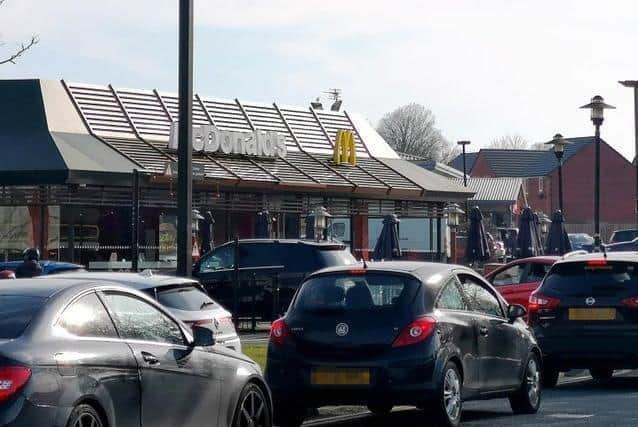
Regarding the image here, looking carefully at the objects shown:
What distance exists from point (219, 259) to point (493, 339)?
14.3 meters

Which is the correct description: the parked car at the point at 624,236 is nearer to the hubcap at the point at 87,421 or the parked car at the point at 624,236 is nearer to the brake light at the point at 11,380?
the hubcap at the point at 87,421

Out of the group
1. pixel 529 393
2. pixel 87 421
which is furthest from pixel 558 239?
pixel 87 421

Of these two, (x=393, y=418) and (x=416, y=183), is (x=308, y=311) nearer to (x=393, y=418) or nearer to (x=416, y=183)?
(x=393, y=418)

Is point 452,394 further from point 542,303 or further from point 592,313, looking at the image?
point 542,303

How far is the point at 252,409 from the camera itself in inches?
442

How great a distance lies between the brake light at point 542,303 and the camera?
58.7ft

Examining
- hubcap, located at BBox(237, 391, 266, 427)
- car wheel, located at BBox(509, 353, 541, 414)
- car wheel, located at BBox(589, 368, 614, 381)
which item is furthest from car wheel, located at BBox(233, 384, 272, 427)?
car wheel, located at BBox(589, 368, 614, 381)

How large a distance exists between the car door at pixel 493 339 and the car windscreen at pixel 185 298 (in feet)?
9.18

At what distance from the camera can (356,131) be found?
167ft

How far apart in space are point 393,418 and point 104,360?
6009 millimetres

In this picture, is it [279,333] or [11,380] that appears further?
[279,333]

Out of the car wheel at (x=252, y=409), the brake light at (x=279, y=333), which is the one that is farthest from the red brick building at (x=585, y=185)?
the car wheel at (x=252, y=409)

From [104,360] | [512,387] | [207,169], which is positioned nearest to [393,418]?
[512,387]

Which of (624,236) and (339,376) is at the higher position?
(624,236)
